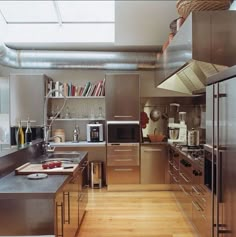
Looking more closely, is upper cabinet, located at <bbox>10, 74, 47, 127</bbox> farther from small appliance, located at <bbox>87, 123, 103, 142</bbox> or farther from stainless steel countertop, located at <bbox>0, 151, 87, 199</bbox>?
stainless steel countertop, located at <bbox>0, 151, 87, 199</bbox>

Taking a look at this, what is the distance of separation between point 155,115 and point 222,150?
12.8 ft

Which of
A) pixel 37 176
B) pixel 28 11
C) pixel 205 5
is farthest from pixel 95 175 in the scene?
pixel 205 5

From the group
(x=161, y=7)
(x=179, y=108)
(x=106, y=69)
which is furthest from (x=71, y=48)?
(x=179, y=108)

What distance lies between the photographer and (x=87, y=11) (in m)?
5.25

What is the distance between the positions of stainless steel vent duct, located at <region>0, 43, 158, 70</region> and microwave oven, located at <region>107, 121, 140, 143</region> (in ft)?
3.50

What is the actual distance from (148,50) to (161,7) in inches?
45.9

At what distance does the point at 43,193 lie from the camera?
6.78ft

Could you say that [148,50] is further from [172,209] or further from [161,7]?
Answer: [172,209]

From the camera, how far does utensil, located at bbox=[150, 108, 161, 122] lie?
607cm

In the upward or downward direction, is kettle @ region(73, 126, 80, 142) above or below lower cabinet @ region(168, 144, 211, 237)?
above

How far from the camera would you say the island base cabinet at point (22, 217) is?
218cm

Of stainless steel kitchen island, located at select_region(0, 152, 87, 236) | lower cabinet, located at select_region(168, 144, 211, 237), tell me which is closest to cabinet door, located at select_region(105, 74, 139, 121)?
lower cabinet, located at select_region(168, 144, 211, 237)

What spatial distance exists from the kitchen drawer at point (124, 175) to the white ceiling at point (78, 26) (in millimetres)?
2167

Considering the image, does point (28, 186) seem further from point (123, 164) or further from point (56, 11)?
point (56, 11)
